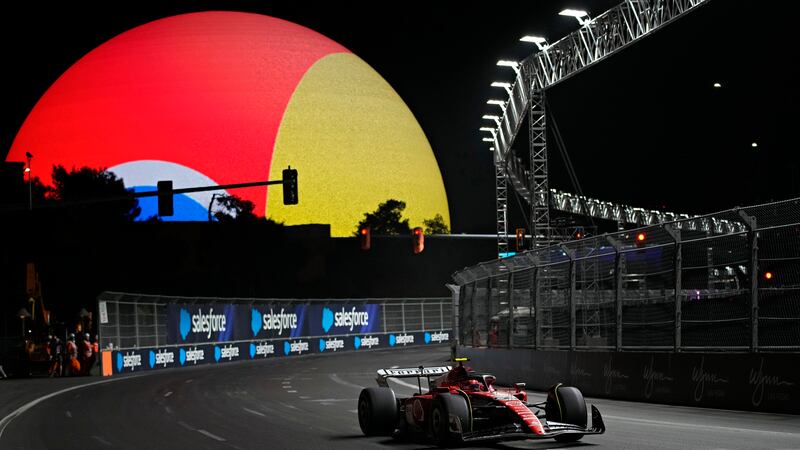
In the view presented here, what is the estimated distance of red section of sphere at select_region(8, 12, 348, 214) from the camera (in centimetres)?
9594

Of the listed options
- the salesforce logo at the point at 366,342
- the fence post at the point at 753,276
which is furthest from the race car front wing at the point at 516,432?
the salesforce logo at the point at 366,342

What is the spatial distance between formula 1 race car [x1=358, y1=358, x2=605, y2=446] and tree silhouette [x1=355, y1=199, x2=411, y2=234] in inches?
3231

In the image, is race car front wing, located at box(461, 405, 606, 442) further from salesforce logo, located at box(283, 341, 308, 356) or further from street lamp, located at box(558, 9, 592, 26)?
salesforce logo, located at box(283, 341, 308, 356)

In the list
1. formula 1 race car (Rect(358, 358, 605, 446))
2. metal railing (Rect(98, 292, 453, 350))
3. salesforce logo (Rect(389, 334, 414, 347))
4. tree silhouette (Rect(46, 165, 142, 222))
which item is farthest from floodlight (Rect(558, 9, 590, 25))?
tree silhouette (Rect(46, 165, 142, 222))

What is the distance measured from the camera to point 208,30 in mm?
110875

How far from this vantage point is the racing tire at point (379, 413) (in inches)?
640

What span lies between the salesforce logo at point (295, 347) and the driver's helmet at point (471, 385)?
42924mm

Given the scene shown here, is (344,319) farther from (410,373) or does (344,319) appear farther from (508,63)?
(410,373)

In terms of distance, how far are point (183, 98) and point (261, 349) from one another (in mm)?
50492

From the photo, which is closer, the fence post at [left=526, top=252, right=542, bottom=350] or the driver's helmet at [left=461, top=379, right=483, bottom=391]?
the driver's helmet at [left=461, top=379, right=483, bottom=391]

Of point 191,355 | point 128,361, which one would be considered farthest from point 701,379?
point 191,355

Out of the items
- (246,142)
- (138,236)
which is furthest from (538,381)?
(246,142)

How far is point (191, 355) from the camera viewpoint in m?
49.2

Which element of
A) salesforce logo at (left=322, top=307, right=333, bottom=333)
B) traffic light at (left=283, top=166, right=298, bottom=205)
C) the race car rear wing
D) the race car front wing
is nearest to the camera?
the race car front wing
